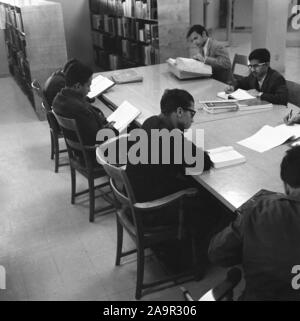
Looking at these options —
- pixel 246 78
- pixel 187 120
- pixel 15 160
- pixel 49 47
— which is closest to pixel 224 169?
pixel 187 120

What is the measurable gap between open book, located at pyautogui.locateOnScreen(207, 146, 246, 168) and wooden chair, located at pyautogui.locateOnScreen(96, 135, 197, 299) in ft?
0.68

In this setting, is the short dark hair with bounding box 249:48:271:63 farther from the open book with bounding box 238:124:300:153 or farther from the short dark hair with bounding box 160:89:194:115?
the short dark hair with bounding box 160:89:194:115

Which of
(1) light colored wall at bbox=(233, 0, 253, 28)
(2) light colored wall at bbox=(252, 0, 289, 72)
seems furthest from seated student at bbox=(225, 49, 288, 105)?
(1) light colored wall at bbox=(233, 0, 253, 28)

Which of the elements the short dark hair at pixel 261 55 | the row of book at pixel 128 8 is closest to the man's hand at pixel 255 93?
the short dark hair at pixel 261 55

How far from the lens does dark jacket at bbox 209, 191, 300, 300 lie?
1319 mm

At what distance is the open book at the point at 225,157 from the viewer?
7.37 ft

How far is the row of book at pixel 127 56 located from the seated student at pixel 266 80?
2757mm

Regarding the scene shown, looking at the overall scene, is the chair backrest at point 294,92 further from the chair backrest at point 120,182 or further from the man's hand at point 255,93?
the chair backrest at point 120,182

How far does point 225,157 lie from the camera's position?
229 centimetres

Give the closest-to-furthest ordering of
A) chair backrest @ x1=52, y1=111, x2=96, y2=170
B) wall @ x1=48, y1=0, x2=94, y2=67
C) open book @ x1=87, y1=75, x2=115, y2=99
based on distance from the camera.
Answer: chair backrest @ x1=52, y1=111, x2=96, y2=170, open book @ x1=87, y1=75, x2=115, y2=99, wall @ x1=48, y1=0, x2=94, y2=67

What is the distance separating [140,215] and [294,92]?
6.51ft

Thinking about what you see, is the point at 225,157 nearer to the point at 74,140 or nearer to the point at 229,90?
the point at 74,140

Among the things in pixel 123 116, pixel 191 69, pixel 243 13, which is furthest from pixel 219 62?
pixel 243 13
